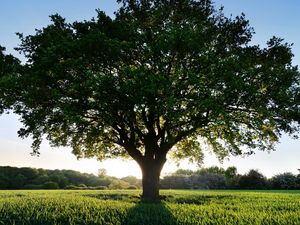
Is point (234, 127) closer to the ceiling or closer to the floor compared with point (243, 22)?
closer to the floor

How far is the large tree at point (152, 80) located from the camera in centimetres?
2233

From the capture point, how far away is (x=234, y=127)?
24.1 metres

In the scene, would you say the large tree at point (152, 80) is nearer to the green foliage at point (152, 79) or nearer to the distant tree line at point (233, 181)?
the green foliage at point (152, 79)

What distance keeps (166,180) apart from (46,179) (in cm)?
2627

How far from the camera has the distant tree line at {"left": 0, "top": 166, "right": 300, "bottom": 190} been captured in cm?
6353

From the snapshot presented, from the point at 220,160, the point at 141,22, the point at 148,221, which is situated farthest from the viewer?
the point at 220,160

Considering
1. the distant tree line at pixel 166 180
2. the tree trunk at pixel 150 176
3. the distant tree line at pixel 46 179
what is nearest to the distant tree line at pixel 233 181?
the distant tree line at pixel 166 180

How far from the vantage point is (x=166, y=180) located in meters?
71.0

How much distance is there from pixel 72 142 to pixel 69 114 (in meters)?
7.64

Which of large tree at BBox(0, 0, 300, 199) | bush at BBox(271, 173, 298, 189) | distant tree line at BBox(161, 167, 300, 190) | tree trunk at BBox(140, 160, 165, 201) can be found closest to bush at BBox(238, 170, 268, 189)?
distant tree line at BBox(161, 167, 300, 190)

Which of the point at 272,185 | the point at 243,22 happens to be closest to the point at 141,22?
the point at 243,22

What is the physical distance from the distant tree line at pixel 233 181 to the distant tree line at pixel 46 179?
857 cm

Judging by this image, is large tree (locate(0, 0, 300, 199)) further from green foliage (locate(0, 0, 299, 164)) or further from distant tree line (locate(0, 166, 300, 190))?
distant tree line (locate(0, 166, 300, 190))

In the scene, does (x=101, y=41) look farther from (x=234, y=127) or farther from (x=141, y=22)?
(x=234, y=127)
